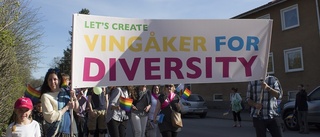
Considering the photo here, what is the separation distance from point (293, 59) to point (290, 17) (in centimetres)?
279

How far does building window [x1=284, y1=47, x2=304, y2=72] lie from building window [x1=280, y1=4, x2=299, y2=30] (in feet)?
5.26

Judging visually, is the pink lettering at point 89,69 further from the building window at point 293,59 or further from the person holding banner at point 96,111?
the building window at point 293,59

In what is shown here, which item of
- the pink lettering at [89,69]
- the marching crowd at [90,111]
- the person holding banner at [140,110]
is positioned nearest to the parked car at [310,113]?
the marching crowd at [90,111]

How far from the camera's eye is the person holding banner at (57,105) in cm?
434

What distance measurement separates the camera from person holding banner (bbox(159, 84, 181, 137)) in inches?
264

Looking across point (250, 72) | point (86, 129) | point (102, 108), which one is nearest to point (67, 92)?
point (250, 72)

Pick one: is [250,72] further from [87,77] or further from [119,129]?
[119,129]

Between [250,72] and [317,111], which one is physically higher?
[250,72]

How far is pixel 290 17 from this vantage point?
2305cm

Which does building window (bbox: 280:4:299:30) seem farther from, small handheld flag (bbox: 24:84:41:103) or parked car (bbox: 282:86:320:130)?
small handheld flag (bbox: 24:84:41:103)

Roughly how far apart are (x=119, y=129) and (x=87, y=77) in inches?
125

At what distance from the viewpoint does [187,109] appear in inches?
808

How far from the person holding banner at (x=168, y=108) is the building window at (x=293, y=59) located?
1734 cm

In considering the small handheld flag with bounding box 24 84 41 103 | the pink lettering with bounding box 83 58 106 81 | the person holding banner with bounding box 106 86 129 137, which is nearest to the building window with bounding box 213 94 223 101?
the person holding banner with bounding box 106 86 129 137
